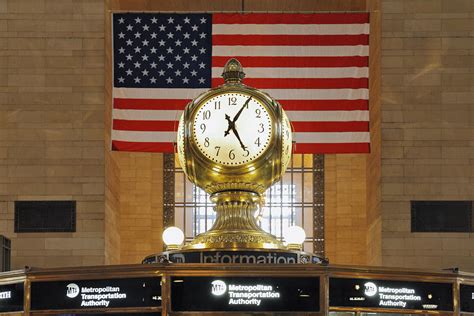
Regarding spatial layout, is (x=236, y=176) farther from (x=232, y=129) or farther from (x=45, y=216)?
(x=45, y=216)

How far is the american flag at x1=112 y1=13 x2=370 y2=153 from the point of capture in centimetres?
1848

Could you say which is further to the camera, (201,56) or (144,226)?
(144,226)

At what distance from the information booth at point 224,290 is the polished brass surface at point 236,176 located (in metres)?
0.75

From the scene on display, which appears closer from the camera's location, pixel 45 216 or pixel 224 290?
pixel 224 290

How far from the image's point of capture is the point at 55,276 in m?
5.53

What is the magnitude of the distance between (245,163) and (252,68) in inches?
514

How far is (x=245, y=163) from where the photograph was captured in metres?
6.18

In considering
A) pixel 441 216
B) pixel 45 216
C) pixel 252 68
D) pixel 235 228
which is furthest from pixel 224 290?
pixel 45 216

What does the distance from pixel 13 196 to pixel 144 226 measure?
→ 14.2 m

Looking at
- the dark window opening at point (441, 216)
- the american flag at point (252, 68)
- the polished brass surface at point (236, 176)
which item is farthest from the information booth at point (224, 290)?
the dark window opening at point (441, 216)

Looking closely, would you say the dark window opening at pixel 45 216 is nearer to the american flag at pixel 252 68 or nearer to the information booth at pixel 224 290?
the american flag at pixel 252 68

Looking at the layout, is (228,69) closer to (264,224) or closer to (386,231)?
(386,231)

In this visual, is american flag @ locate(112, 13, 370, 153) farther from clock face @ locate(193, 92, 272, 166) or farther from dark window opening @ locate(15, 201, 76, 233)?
clock face @ locate(193, 92, 272, 166)

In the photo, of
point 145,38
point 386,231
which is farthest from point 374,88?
point 145,38
